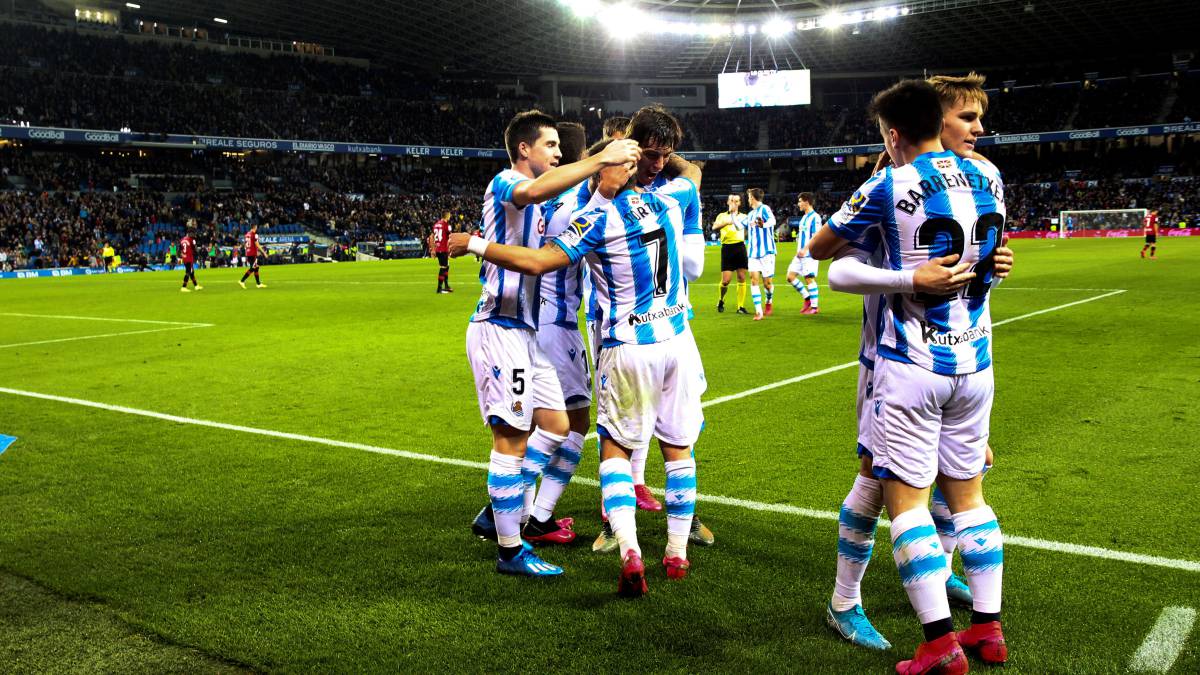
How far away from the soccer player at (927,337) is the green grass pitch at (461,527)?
18.7 inches

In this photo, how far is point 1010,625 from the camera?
3871 millimetres

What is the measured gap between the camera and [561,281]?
5086 mm

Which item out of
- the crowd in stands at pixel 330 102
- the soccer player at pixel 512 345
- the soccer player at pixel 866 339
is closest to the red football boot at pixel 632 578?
the soccer player at pixel 512 345

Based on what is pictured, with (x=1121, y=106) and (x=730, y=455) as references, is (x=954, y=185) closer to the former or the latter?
(x=730, y=455)

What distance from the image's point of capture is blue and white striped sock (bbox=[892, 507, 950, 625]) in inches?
133

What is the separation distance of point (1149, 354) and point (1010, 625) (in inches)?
339

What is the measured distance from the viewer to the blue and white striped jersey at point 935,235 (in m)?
3.34

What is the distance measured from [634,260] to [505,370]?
0.88 meters

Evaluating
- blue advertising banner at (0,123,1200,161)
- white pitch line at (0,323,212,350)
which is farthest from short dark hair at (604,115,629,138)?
blue advertising banner at (0,123,1200,161)

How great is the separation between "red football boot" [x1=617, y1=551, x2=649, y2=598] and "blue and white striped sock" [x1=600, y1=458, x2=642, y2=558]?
57mm

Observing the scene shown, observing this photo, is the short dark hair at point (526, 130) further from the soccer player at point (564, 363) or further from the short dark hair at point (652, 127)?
the short dark hair at point (652, 127)

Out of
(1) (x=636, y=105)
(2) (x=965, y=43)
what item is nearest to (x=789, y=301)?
(2) (x=965, y=43)

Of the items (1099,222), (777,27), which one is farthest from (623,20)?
(1099,222)

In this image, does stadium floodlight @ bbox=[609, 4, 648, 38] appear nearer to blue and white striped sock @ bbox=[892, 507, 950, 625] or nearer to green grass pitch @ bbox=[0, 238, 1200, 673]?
green grass pitch @ bbox=[0, 238, 1200, 673]
